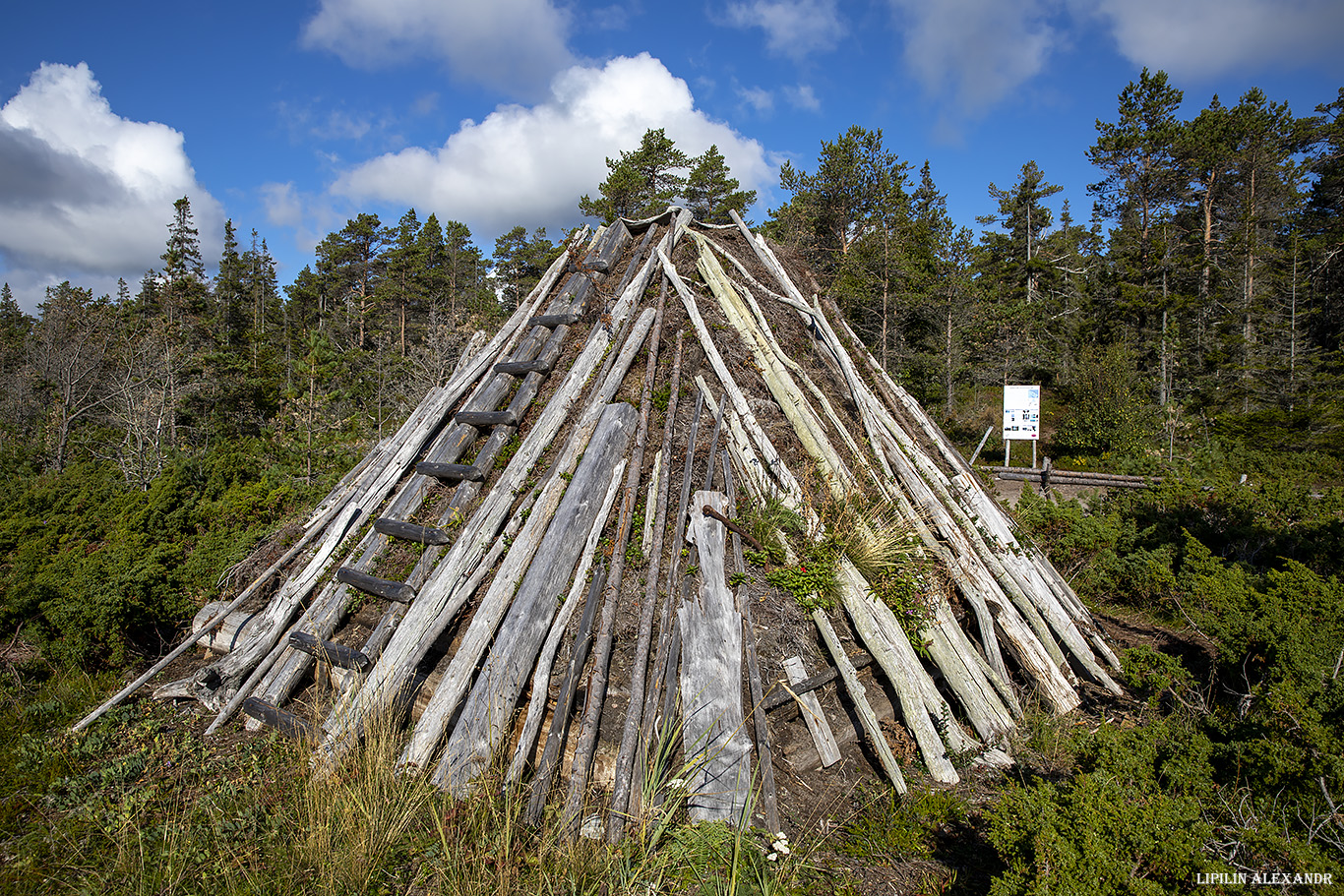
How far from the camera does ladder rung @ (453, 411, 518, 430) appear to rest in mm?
5621

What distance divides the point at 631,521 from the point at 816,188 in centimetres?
2688

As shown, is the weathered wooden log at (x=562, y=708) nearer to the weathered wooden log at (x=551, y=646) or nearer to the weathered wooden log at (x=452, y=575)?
the weathered wooden log at (x=551, y=646)

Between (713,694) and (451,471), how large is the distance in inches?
124

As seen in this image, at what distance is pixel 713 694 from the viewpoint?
13.3 feet

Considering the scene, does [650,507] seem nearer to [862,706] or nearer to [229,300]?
[862,706]

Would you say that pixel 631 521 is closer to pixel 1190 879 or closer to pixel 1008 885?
pixel 1008 885

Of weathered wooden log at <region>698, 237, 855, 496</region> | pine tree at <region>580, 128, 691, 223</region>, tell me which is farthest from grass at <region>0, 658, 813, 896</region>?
pine tree at <region>580, 128, 691, 223</region>

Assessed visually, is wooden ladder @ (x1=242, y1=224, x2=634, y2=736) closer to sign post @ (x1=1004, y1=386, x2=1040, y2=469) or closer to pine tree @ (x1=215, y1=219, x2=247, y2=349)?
sign post @ (x1=1004, y1=386, x2=1040, y2=469)

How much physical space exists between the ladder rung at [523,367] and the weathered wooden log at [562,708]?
2.46m

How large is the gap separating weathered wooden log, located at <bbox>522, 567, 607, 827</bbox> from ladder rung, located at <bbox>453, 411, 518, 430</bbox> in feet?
6.24

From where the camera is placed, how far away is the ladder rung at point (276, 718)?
4336 millimetres

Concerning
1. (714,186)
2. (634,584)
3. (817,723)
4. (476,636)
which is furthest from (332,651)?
(714,186)

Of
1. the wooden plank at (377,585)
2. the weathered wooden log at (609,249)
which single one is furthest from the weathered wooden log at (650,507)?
the weathered wooden log at (609,249)

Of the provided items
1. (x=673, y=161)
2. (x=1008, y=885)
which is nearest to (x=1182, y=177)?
(x=673, y=161)
